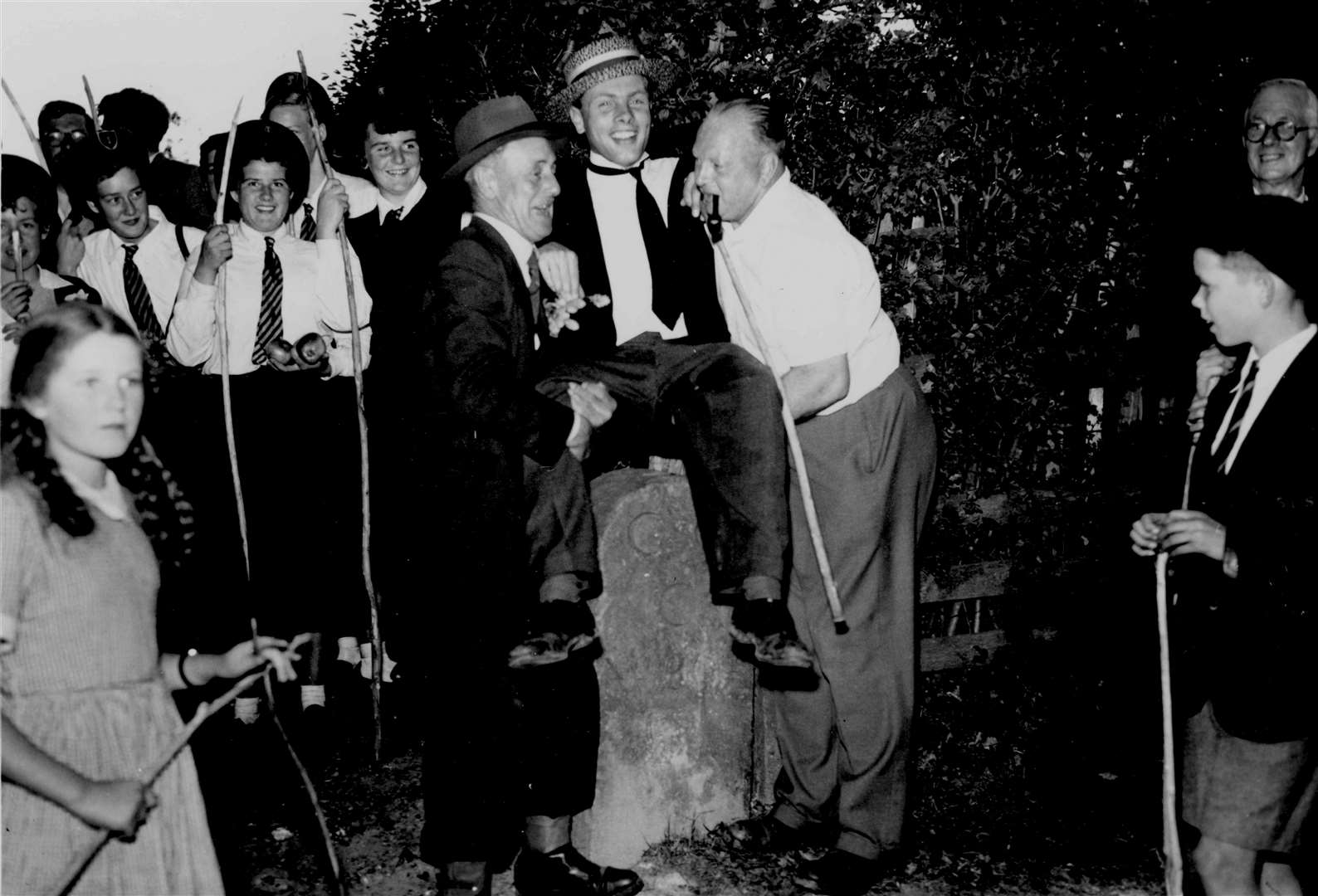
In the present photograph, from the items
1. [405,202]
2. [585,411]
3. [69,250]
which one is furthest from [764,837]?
[69,250]

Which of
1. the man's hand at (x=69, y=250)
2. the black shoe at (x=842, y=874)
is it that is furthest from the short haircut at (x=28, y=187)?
the black shoe at (x=842, y=874)

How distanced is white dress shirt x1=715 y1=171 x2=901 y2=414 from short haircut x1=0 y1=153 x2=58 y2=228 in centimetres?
288

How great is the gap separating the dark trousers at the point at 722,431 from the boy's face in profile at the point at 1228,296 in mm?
1347

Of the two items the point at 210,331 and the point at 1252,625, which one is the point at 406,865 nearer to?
the point at 210,331

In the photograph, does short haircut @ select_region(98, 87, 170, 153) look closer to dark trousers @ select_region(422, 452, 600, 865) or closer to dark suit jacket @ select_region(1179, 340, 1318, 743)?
dark trousers @ select_region(422, 452, 600, 865)

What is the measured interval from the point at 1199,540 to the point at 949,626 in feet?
11.3

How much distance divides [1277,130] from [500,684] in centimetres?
389

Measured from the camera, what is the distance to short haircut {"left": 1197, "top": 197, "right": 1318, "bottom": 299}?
335cm

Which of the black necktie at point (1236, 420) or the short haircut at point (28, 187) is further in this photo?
the short haircut at point (28, 187)

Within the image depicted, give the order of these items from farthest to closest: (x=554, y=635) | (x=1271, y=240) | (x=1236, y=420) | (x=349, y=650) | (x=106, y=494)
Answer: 1. (x=349, y=650)
2. (x=554, y=635)
3. (x=1236, y=420)
4. (x=1271, y=240)
5. (x=106, y=494)

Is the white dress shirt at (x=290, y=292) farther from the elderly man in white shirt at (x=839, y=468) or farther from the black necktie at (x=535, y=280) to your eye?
the elderly man in white shirt at (x=839, y=468)

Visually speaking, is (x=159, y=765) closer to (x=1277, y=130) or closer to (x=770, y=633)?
(x=770, y=633)

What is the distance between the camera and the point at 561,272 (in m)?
4.14

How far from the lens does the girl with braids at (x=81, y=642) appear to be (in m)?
2.46
